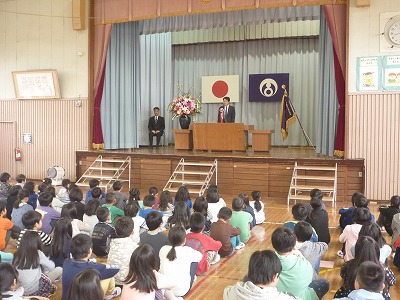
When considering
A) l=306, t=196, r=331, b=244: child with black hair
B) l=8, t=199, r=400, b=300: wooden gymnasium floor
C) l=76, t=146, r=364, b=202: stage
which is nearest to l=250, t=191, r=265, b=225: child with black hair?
l=8, t=199, r=400, b=300: wooden gymnasium floor

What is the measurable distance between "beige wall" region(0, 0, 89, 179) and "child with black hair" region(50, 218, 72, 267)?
8162 mm

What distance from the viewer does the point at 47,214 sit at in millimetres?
5867

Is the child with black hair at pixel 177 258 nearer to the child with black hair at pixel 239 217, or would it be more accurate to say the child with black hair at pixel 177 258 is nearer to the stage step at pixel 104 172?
the child with black hair at pixel 239 217

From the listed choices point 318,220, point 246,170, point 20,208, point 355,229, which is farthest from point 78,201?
point 246,170

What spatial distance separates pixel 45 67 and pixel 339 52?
7447 mm

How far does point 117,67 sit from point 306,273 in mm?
10497

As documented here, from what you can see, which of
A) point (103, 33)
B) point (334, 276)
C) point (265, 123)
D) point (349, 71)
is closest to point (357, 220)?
point (334, 276)

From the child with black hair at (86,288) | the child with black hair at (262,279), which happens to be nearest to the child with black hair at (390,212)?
the child with black hair at (262,279)

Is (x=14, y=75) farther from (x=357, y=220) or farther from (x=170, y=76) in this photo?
(x=357, y=220)

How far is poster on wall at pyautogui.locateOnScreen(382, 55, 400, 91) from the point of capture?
9562mm

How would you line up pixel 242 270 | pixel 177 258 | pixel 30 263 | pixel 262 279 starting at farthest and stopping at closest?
pixel 242 270
pixel 177 258
pixel 30 263
pixel 262 279

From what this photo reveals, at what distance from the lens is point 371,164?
388 inches

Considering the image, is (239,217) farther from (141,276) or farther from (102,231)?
(141,276)

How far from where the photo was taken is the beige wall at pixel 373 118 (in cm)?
970
